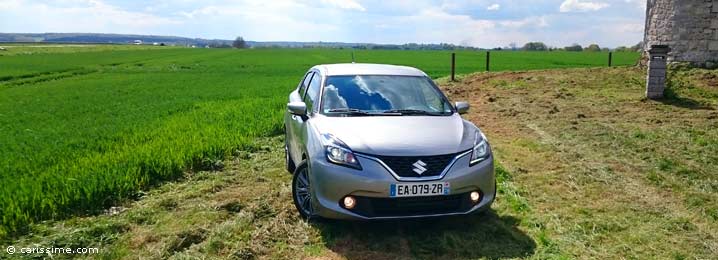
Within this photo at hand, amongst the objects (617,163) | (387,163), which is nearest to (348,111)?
(387,163)

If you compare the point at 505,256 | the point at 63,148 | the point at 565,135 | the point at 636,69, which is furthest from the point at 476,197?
the point at 636,69

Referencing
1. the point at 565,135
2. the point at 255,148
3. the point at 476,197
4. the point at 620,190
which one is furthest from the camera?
the point at 565,135

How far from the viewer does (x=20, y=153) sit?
25.2 feet

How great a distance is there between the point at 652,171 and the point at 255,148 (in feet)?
19.1

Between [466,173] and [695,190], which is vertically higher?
[466,173]

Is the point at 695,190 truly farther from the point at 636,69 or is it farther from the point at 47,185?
the point at 636,69

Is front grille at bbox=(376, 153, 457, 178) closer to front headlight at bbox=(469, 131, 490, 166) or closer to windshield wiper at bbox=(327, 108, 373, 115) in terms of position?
front headlight at bbox=(469, 131, 490, 166)

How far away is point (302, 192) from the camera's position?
5.08m

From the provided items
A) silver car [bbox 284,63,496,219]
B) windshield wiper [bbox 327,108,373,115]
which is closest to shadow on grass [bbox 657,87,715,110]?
silver car [bbox 284,63,496,219]

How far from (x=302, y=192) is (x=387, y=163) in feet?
3.75

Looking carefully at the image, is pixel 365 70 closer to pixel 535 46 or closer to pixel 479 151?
pixel 479 151

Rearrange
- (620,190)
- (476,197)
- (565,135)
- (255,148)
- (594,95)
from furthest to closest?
(594,95)
(565,135)
(255,148)
(620,190)
(476,197)

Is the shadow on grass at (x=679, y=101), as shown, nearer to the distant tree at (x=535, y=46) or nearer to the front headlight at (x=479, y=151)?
the front headlight at (x=479, y=151)

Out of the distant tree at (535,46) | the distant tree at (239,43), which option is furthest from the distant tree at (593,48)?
the distant tree at (239,43)
